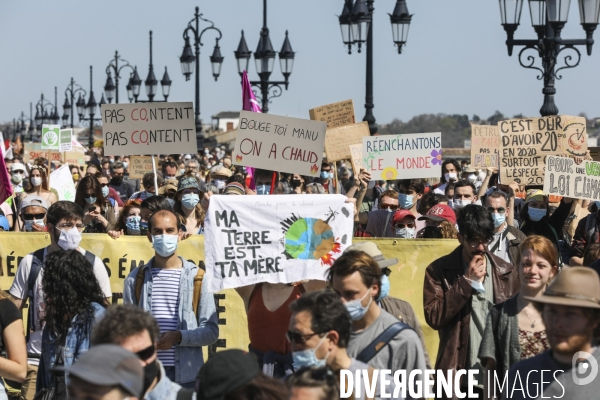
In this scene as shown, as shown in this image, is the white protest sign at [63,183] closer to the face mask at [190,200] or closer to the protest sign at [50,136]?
the face mask at [190,200]

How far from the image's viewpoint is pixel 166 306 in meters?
6.02

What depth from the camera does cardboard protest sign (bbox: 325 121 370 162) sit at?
514 inches

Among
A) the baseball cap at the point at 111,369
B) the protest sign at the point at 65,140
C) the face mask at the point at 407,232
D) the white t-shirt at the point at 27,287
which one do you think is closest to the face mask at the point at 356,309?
the baseball cap at the point at 111,369

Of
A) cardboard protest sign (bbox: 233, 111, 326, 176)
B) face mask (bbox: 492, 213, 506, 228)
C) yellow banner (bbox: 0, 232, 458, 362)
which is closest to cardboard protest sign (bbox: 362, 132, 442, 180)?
cardboard protest sign (bbox: 233, 111, 326, 176)

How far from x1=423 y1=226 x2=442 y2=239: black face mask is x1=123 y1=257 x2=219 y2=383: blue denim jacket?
2702 mm

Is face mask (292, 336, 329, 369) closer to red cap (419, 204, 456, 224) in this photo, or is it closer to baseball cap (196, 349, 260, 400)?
baseball cap (196, 349, 260, 400)

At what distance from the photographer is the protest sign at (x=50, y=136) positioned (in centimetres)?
2108

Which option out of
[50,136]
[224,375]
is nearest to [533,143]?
[224,375]

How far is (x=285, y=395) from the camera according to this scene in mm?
3672

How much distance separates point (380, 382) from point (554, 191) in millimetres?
5901

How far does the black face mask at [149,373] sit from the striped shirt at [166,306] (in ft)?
6.26

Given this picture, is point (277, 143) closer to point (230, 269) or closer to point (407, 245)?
point (407, 245)

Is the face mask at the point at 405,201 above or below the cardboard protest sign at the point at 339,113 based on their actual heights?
below

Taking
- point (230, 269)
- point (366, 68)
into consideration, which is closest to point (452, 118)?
point (366, 68)
